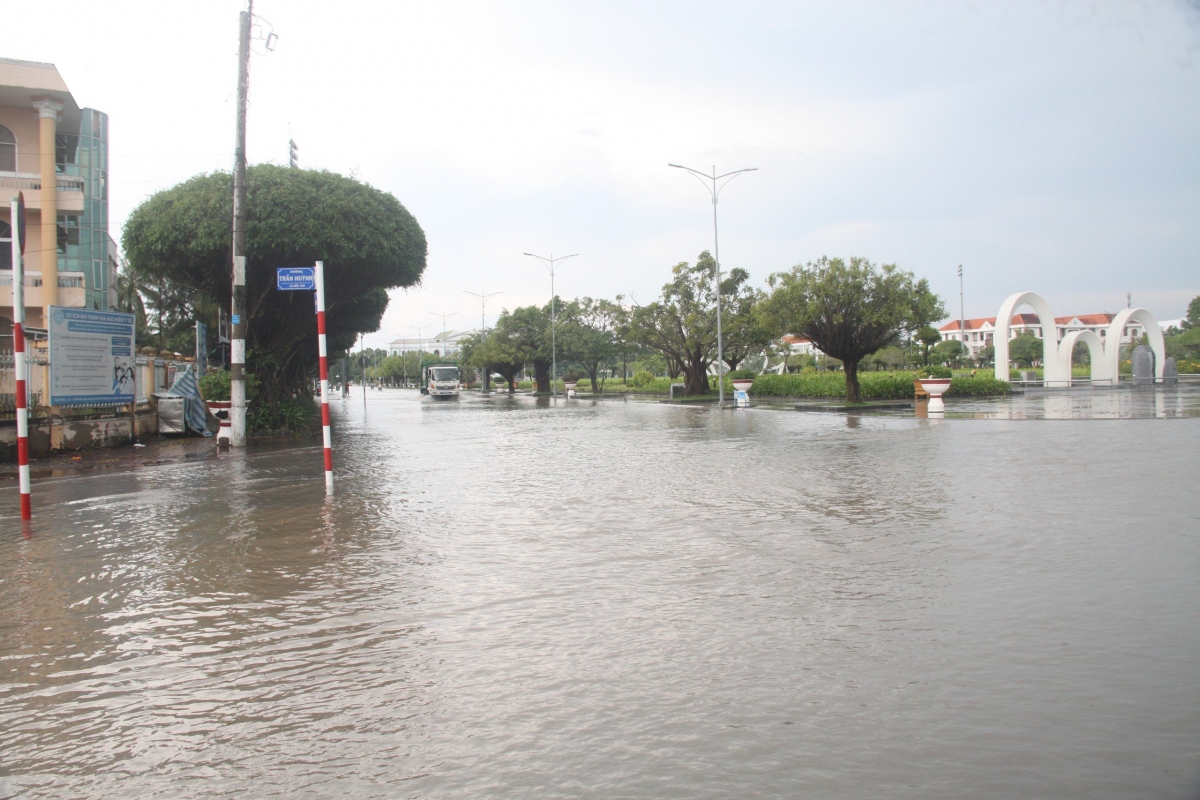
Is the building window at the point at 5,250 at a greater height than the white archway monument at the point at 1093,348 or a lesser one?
greater

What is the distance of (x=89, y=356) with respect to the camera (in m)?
16.8

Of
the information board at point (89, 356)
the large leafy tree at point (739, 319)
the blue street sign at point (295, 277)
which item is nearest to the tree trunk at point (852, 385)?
the large leafy tree at point (739, 319)

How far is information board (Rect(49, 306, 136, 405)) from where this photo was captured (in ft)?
52.0

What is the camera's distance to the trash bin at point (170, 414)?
2152cm

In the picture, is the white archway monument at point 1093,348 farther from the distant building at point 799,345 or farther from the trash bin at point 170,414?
the trash bin at point 170,414

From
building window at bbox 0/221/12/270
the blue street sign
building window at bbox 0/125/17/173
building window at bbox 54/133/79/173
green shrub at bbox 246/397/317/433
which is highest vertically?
building window at bbox 54/133/79/173

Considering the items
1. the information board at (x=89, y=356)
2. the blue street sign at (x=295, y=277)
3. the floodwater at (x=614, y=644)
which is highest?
the blue street sign at (x=295, y=277)

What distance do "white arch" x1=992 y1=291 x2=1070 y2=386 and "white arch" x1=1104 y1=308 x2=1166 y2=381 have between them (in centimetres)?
264

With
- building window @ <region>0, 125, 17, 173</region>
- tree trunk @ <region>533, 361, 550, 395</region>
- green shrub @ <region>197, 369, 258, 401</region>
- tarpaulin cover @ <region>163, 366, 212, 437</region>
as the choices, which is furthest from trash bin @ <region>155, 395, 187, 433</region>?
tree trunk @ <region>533, 361, 550, 395</region>

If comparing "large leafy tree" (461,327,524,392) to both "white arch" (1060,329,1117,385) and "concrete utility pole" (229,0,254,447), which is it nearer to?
"white arch" (1060,329,1117,385)

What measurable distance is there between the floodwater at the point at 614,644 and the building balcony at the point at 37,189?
23636mm

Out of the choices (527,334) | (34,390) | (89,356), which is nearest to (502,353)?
(527,334)

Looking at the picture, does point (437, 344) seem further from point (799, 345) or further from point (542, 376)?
point (542, 376)

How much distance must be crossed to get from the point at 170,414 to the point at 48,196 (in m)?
12.0
